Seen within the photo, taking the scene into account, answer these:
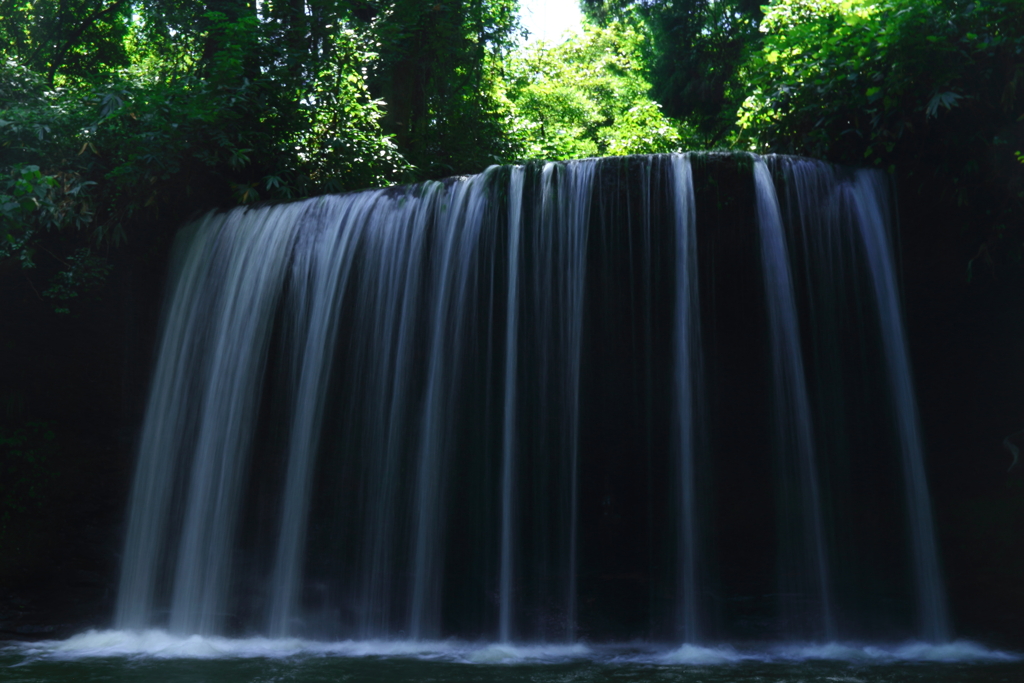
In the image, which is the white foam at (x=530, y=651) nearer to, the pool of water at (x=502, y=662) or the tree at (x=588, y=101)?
the pool of water at (x=502, y=662)

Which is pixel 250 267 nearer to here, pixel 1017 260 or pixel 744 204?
pixel 744 204

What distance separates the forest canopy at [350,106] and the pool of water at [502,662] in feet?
10.5

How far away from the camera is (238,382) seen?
23.3 feet

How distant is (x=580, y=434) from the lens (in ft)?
20.6

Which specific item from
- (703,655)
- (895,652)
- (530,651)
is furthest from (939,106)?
→ (530,651)

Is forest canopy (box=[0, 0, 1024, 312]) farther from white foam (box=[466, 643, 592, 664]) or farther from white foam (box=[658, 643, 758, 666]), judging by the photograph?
white foam (box=[466, 643, 592, 664])

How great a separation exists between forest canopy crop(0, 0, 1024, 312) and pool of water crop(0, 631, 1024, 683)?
10.5ft

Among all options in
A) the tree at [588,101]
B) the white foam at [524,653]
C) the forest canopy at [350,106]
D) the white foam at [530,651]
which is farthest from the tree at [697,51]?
the white foam at [524,653]

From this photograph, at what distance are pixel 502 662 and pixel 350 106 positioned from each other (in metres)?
7.72

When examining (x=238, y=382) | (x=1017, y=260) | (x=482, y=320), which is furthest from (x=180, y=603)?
(x=1017, y=260)

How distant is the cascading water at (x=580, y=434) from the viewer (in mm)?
6031

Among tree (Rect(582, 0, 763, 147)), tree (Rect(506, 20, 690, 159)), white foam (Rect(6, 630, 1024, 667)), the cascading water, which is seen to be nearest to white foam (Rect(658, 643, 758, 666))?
white foam (Rect(6, 630, 1024, 667))

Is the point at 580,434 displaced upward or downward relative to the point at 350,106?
downward

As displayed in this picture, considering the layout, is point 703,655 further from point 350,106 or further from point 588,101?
point 588,101
